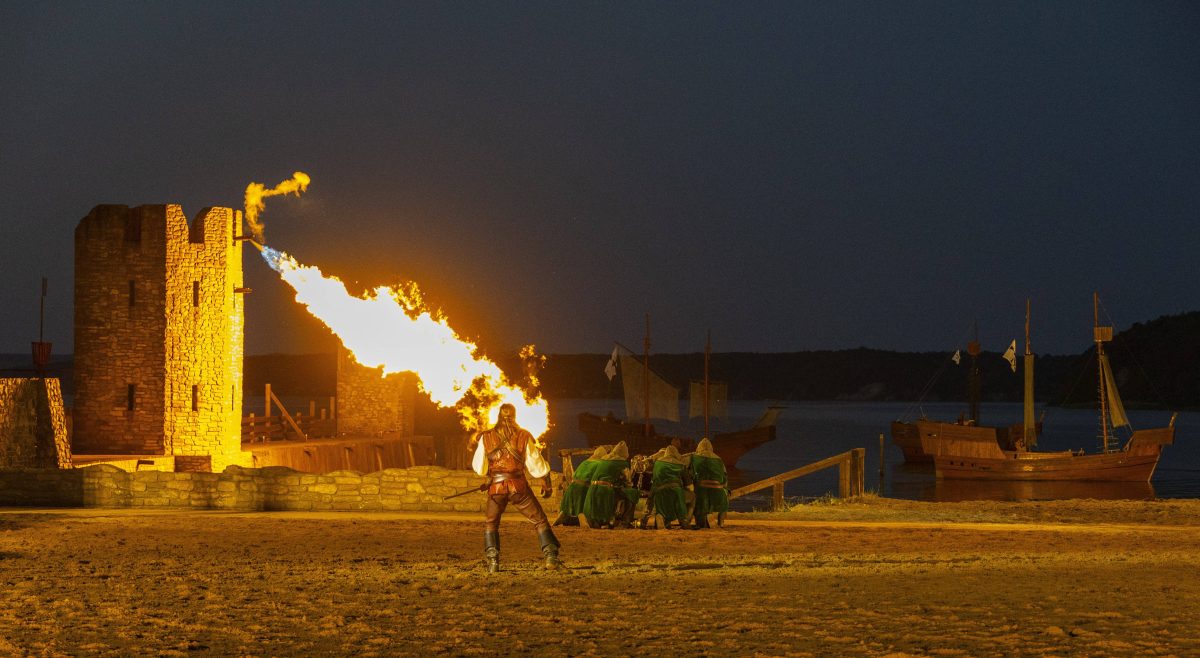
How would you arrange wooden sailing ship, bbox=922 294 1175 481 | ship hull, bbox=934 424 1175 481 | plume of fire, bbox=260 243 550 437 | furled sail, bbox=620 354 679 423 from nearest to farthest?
plume of fire, bbox=260 243 550 437 < wooden sailing ship, bbox=922 294 1175 481 < ship hull, bbox=934 424 1175 481 < furled sail, bbox=620 354 679 423

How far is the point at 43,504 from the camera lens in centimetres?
2116

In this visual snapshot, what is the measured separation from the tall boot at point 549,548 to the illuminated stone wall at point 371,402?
31.6m

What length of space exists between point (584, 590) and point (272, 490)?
992 centimetres

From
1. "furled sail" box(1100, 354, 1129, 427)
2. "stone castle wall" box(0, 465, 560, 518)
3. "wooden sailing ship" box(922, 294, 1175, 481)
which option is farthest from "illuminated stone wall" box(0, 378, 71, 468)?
"wooden sailing ship" box(922, 294, 1175, 481)

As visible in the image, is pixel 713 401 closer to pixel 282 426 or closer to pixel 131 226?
pixel 282 426

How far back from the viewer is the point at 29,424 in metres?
25.2

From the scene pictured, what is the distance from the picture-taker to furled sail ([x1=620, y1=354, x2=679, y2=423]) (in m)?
71.1

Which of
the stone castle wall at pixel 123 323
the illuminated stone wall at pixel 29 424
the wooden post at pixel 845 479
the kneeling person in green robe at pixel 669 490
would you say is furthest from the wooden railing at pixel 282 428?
the kneeling person in green robe at pixel 669 490

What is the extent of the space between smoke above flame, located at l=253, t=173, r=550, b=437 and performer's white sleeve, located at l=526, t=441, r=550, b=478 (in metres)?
9.18

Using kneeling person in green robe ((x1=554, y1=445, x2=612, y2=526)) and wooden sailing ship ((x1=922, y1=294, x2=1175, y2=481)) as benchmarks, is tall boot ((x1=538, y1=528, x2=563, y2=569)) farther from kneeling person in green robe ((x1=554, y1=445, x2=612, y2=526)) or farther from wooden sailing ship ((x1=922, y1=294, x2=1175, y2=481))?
wooden sailing ship ((x1=922, y1=294, x2=1175, y2=481))

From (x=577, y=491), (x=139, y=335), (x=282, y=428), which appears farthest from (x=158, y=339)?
(x=577, y=491)

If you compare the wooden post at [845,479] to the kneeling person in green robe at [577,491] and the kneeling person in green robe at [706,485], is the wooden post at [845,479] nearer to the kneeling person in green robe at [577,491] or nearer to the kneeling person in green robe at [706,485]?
the kneeling person in green robe at [706,485]

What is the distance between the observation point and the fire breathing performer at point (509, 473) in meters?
13.4

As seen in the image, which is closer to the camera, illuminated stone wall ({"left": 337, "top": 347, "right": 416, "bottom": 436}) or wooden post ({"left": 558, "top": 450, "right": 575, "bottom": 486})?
wooden post ({"left": 558, "top": 450, "right": 575, "bottom": 486})
